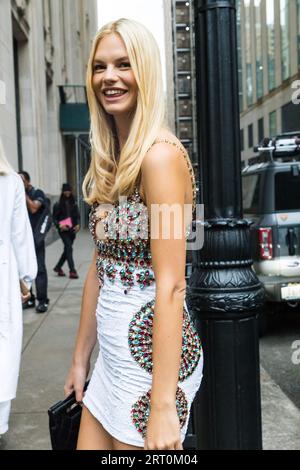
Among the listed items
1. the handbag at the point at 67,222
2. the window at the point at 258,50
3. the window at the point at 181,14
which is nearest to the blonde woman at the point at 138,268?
the handbag at the point at 67,222

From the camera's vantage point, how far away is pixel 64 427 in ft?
6.55

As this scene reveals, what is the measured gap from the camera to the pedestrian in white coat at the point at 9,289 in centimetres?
353

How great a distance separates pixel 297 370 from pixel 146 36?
4.38 m

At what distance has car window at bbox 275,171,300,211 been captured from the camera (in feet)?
21.6

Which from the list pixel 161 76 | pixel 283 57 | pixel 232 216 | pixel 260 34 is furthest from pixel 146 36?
pixel 260 34

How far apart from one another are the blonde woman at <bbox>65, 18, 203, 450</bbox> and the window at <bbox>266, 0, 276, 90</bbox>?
3488cm

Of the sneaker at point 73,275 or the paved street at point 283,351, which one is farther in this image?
the sneaker at point 73,275

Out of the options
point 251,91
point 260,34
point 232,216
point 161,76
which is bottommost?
point 232,216

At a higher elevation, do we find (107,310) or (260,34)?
(260,34)

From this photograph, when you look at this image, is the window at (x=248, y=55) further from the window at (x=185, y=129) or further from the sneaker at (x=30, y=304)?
the sneaker at (x=30, y=304)

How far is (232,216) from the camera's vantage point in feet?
8.23

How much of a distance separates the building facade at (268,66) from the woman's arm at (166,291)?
81.7 ft
